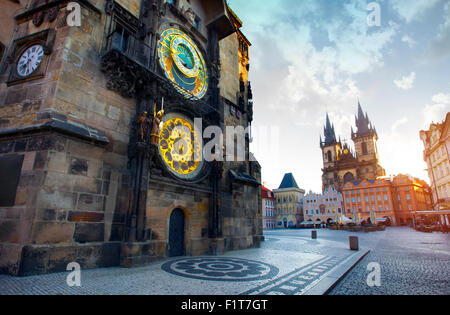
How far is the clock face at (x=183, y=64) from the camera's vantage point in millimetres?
10586

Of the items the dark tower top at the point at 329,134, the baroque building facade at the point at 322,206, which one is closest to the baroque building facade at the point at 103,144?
the baroque building facade at the point at 322,206

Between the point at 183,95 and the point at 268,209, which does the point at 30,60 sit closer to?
the point at 183,95

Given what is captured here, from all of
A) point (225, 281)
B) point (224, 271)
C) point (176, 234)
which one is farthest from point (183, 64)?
point (225, 281)

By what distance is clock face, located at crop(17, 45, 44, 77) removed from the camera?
284 inches

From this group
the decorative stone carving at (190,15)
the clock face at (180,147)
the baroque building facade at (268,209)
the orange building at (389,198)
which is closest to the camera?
the clock face at (180,147)

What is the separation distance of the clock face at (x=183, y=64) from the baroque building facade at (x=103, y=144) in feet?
0.23

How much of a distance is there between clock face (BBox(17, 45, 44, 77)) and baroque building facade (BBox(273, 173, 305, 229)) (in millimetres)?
71575

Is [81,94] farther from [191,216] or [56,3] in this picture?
[191,216]

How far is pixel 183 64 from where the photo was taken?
1153cm

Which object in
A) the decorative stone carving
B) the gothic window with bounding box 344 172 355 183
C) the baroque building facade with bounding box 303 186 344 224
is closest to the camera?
the decorative stone carving

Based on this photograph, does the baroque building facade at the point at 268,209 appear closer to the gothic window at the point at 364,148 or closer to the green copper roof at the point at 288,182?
the green copper roof at the point at 288,182

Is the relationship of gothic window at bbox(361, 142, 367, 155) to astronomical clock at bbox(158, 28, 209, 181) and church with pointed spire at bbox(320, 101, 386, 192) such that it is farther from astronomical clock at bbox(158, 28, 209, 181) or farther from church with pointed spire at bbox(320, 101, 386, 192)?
astronomical clock at bbox(158, 28, 209, 181)

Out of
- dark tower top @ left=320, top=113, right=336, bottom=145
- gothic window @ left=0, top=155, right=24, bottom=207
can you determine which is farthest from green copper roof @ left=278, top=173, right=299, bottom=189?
gothic window @ left=0, top=155, right=24, bottom=207

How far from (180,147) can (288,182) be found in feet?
236
